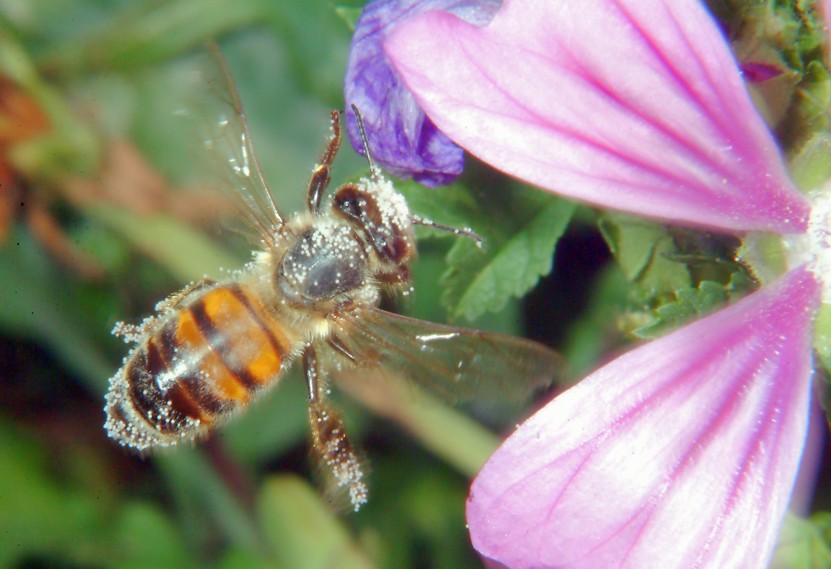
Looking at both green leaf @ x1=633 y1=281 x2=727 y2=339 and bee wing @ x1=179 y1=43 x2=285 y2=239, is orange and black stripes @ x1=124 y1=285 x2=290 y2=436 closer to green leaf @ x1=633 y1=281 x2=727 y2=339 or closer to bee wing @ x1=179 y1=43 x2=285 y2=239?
bee wing @ x1=179 y1=43 x2=285 y2=239

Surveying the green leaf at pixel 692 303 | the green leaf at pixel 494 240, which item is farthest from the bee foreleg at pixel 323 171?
the green leaf at pixel 692 303

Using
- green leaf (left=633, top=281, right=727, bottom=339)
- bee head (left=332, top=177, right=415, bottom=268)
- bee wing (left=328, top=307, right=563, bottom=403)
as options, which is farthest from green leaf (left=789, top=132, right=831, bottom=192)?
bee head (left=332, top=177, right=415, bottom=268)

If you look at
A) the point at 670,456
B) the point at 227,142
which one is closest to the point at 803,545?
the point at 670,456

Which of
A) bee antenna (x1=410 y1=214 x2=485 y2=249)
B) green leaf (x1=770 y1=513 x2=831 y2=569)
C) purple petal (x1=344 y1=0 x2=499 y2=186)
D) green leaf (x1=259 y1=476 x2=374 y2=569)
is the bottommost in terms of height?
green leaf (x1=259 y1=476 x2=374 y2=569)

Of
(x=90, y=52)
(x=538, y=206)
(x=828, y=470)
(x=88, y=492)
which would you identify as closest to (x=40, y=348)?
(x=88, y=492)

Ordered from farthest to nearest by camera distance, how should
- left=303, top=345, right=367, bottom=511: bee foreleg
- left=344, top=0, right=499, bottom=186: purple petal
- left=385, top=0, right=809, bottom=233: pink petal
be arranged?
left=303, top=345, right=367, bottom=511: bee foreleg, left=344, top=0, right=499, bottom=186: purple petal, left=385, top=0, right=809, bottom=233: pink petal

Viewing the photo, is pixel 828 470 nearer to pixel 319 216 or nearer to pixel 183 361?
pixel 319 216

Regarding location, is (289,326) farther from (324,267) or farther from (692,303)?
(692,303)
